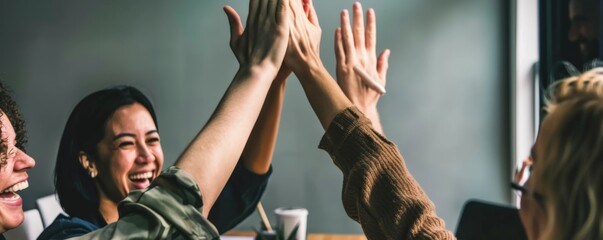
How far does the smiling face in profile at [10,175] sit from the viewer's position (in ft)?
3.70

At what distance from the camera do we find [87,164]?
1825 mm

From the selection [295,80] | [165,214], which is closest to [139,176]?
[165,214]

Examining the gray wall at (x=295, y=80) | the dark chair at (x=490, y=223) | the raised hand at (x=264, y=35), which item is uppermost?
the raised hand at (x=264, y=35)

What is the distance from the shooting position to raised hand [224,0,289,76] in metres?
1.24

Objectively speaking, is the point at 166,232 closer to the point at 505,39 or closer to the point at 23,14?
the point at 505,39

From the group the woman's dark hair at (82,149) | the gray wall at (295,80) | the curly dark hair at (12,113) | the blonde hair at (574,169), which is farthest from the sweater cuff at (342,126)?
the gray wall at (295,80)

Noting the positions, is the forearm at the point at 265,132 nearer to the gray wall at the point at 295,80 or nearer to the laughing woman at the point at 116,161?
the laughing woman at the point at 116,161

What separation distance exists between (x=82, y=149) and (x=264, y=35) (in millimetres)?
774

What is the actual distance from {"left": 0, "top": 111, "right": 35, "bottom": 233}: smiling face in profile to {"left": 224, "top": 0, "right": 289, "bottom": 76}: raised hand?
41cm

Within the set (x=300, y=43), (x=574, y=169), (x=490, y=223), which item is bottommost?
(x=490, y=223)

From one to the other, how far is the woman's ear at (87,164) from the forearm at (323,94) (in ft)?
2.37

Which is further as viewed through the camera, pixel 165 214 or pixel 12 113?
pixel 12 113

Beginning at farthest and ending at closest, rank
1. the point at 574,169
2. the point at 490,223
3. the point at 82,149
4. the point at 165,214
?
the point at 490,223
the point at 82,149
the point at 165,214
the point at 574,169

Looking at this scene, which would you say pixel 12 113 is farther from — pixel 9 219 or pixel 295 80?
pixel 295 80
